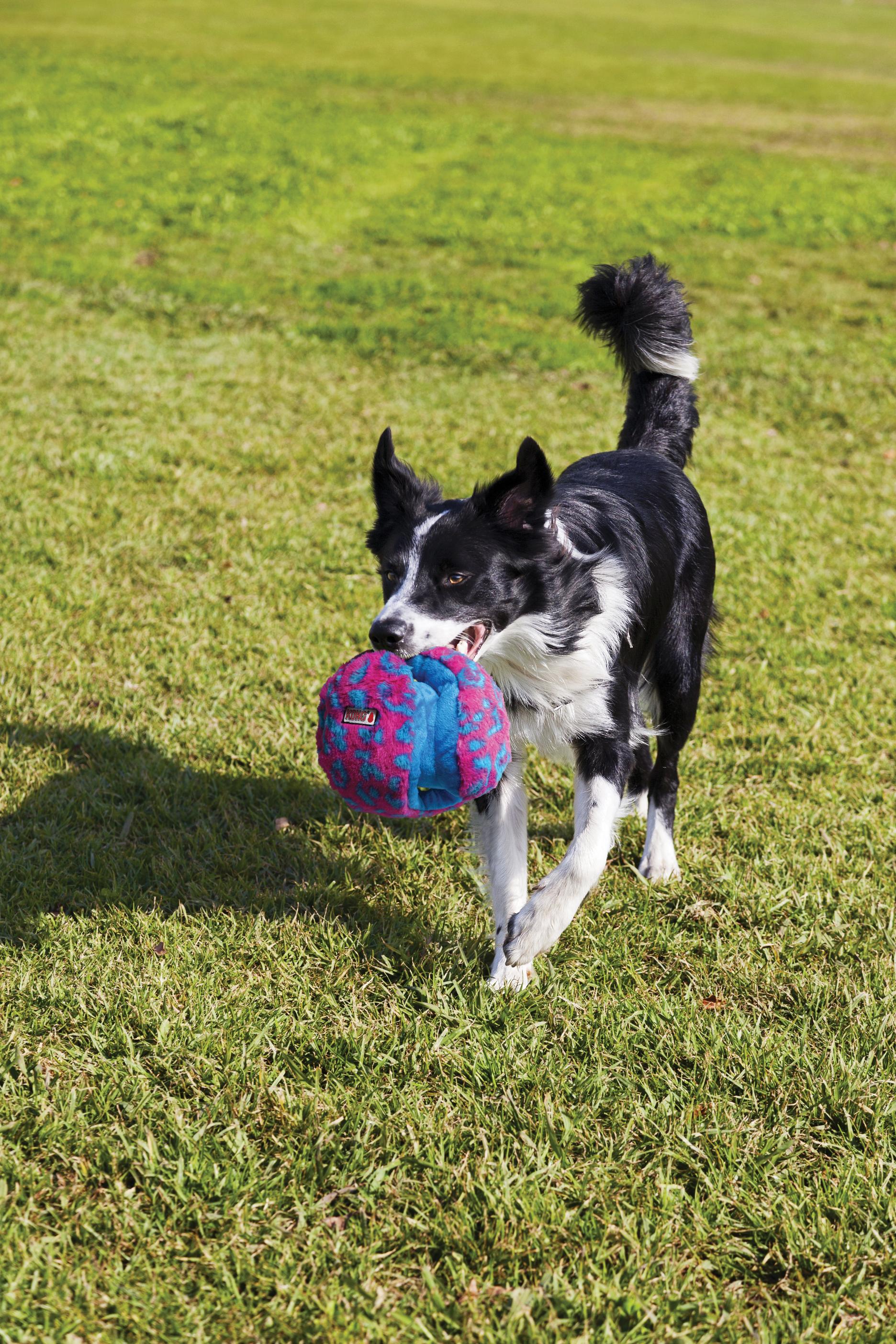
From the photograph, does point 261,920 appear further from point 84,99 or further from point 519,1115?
point 84,99

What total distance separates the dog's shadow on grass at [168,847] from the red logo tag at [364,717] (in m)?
0.93

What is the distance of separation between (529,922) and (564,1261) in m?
0.89

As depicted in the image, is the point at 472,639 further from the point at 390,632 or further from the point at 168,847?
the point at 168,847

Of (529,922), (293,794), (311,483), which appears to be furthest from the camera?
(311,483)

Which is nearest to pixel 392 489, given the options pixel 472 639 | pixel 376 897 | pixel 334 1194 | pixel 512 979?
pixel 472 639

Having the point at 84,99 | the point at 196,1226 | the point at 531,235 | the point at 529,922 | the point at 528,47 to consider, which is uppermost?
the point at 528,47

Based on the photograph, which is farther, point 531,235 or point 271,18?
point 271,18

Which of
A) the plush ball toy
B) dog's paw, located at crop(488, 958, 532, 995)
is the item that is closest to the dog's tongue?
the plush ball toy

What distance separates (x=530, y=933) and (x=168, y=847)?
1.49m

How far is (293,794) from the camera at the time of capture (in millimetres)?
4312

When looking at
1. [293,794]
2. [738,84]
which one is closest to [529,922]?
[293,794]

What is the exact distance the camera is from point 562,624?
3.28m

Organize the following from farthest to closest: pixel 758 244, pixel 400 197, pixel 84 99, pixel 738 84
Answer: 1. pixel 738 84
2. pixel 84 99
3. pixel 400 197
4. pixel 758 244

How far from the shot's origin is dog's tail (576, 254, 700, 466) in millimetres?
4418
